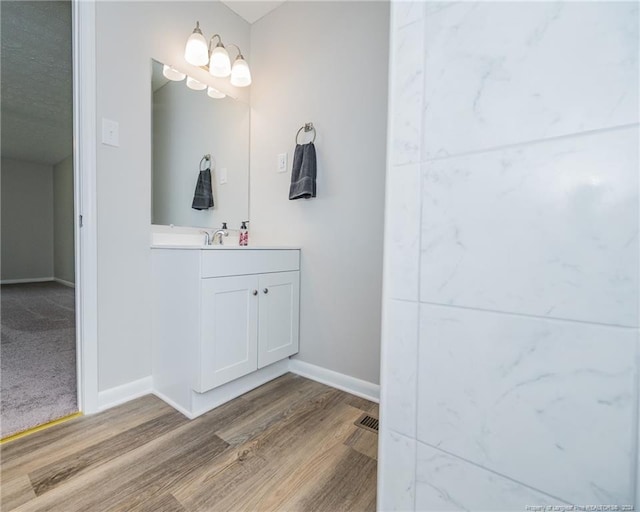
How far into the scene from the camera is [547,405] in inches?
18.6

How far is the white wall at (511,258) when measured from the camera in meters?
0.43

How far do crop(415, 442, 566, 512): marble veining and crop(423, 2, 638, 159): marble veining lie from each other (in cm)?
57

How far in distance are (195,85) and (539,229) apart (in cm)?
208

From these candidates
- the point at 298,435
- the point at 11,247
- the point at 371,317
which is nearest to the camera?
the point at 298,435

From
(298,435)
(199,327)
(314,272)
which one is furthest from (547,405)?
(314,272)

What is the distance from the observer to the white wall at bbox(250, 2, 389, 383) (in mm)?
1618

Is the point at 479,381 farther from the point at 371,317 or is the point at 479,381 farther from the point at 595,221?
the point at 371,317

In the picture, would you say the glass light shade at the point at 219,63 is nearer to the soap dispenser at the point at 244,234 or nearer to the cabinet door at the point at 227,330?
the soap dispenser at the point at 244,234

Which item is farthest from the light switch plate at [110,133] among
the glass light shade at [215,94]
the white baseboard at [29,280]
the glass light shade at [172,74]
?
the white baseboard at [29,280]

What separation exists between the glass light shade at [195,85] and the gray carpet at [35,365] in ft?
6.10

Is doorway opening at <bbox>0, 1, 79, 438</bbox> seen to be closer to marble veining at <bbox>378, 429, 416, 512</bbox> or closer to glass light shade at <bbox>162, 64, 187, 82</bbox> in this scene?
glass light shade at <bbox>162, 64, 187, 82</bbox>

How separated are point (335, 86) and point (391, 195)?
4.59 feet

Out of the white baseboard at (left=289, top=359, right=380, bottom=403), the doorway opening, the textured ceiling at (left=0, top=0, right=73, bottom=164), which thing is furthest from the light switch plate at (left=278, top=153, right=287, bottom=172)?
the textured ceiling at (left=0, top=0, right=73, bottom=164)

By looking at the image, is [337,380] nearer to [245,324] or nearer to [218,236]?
→ [245,324]
